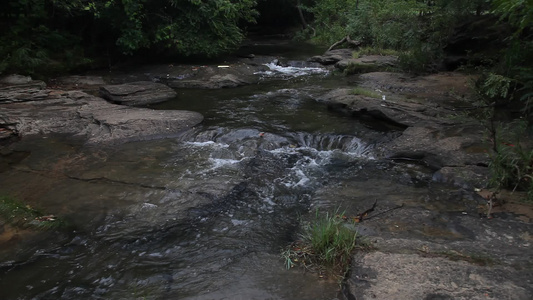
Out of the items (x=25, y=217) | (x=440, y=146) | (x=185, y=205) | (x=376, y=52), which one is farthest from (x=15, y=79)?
(x=376, y=52)

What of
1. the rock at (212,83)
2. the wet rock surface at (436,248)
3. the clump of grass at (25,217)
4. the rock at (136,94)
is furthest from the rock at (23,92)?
the wet rock surface at (436,248)

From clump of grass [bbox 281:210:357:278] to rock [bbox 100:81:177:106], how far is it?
25.3 ft

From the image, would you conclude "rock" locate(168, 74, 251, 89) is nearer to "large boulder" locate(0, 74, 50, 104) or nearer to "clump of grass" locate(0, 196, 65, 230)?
"large boulder" locate(0, 74, 50, 104)

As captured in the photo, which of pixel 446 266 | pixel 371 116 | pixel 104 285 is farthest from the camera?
pixel 371 116

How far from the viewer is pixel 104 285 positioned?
12.1 feet

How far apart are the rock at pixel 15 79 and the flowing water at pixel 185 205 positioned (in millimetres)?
3760

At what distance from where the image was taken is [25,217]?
183 inches

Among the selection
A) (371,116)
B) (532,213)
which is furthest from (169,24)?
(532,213)

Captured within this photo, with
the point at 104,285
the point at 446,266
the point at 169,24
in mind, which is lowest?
the point at 104,285

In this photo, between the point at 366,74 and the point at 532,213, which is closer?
the point at 532,213

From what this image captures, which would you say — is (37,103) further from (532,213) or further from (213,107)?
(532,213)

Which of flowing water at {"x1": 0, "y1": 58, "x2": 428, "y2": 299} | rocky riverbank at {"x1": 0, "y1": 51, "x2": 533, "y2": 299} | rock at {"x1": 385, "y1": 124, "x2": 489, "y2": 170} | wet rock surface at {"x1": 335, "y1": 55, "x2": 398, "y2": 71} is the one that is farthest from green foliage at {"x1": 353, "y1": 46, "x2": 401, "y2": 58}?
rock at {"x1": 385, "y1": 124, "x2": 489, "y2": 170}

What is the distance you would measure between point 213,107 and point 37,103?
430 cm

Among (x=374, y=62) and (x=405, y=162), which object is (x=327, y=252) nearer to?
(x=405, y=162)
